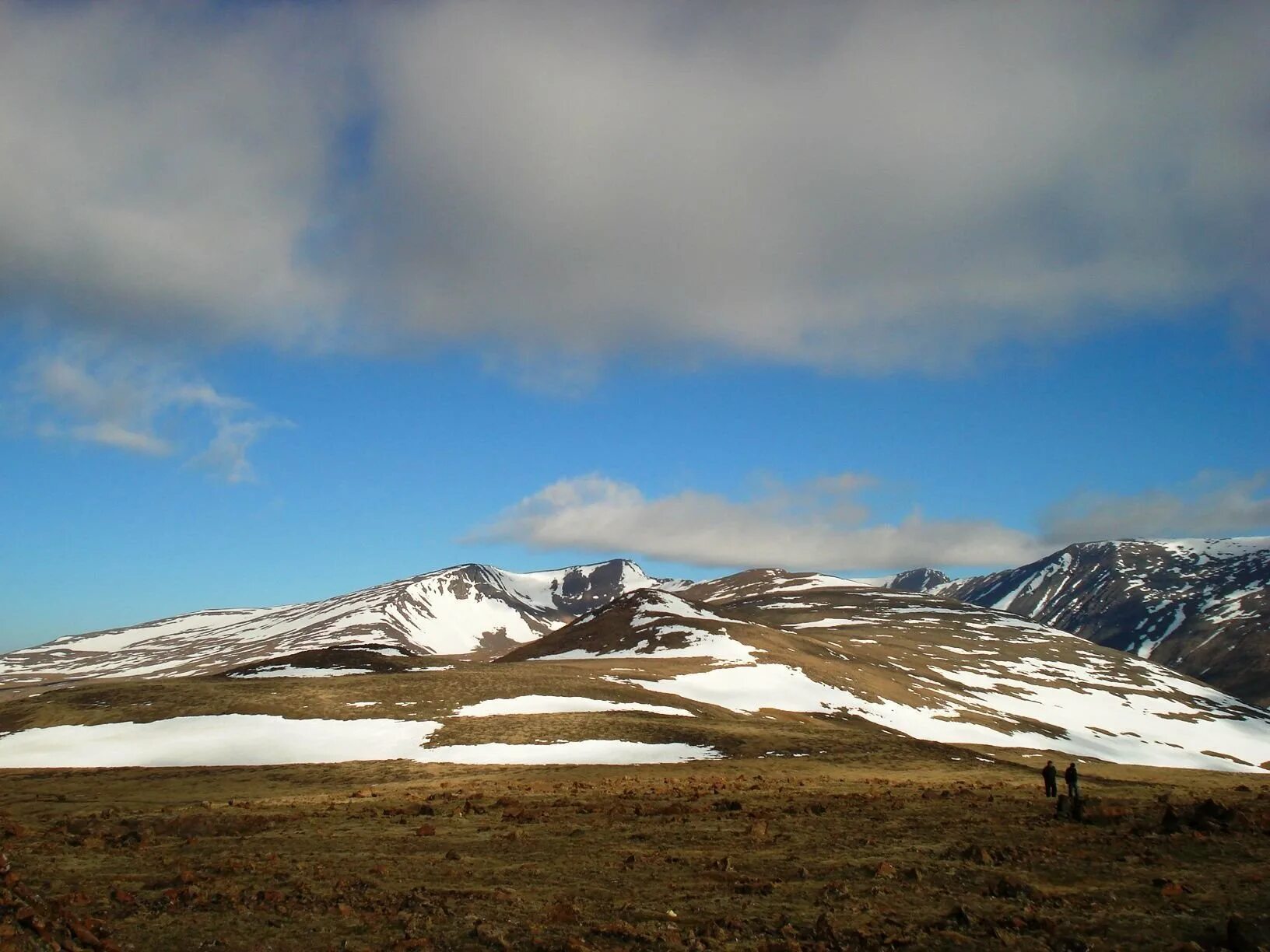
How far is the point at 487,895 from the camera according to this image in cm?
1902

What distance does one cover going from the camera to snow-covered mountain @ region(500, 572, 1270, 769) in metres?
96.3

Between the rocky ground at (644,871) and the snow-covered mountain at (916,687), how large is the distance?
53723mm

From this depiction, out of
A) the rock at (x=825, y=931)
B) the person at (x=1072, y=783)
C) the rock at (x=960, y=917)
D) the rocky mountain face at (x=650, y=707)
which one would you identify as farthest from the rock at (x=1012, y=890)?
the rocky mountain face at (x=650, y=707)

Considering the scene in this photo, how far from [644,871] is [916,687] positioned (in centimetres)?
11546

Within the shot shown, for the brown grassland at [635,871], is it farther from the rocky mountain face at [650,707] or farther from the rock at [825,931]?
the rocky mountain face at [650,707]

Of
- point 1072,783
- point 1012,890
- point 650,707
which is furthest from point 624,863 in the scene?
point 650,707

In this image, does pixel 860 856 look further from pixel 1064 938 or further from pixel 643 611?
pixel 643 611

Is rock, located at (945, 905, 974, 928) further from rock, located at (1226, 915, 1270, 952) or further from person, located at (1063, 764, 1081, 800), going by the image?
person, located at (1063, 764, 1081, 800)

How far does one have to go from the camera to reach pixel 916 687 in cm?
12594

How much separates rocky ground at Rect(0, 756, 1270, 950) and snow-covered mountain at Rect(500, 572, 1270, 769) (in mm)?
53723

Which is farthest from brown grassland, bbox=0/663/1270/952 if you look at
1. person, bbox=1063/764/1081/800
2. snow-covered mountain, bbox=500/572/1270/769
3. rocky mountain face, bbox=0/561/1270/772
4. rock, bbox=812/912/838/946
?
snow-covered mountain, bbox=500/572/1270/769

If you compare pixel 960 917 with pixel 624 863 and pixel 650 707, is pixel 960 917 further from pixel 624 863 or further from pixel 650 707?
pixel 650 707

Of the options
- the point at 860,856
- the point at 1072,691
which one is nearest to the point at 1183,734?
the point at 1072,691

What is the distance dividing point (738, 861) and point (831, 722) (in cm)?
6273
